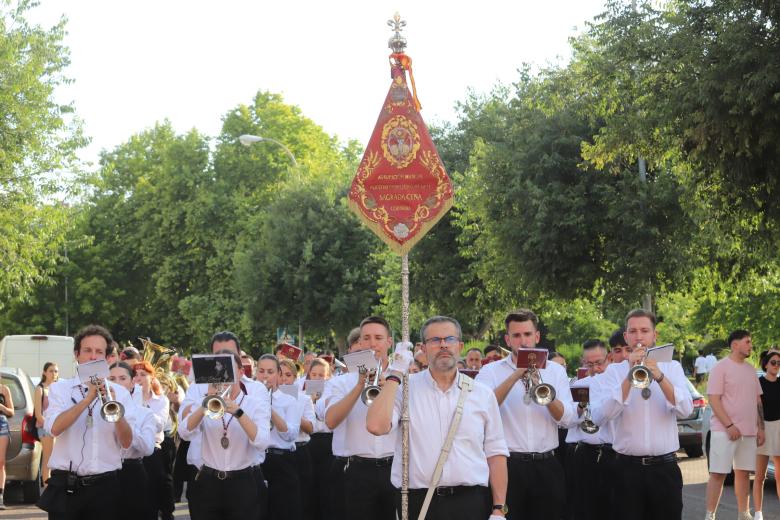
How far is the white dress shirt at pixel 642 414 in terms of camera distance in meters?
9.48

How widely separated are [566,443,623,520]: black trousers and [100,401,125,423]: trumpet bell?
3.61 m

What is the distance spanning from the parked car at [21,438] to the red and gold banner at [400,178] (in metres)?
6.72

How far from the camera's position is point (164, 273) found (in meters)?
59.1

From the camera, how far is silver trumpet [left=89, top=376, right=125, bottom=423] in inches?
344

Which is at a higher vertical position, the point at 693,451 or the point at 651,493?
the point at 651,493

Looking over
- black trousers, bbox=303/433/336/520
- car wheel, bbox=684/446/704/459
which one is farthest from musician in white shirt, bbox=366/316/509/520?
car wheel, bbox=684/446/704/459

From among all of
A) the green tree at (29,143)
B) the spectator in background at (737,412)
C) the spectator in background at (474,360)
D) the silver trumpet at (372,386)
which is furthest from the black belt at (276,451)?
the green tree at (29,143)

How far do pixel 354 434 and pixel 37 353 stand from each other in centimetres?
2655

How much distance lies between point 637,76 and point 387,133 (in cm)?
936

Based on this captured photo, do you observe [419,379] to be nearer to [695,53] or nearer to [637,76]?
[695,53]

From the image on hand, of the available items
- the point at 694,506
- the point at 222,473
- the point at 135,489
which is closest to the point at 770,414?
the point at 694,506

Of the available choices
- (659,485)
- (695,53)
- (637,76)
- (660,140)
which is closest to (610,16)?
(637,76)

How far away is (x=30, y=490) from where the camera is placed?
58.9ft

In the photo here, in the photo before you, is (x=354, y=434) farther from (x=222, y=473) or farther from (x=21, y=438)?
(x=21, y=438)
